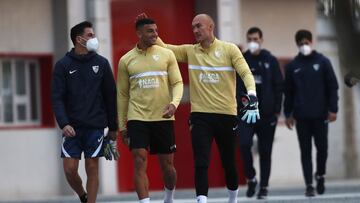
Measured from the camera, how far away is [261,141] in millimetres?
11578

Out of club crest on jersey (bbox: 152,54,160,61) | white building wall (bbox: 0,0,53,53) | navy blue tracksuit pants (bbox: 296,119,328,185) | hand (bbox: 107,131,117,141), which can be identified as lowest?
navy blue tracksuit pants (bbox: 296,119,328,185)

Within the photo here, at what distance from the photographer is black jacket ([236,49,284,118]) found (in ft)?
37.3

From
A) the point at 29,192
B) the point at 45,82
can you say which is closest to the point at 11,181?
the point at 29,192

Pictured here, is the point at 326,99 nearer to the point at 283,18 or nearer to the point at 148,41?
the point at 148,41

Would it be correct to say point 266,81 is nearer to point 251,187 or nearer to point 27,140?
point 251,187

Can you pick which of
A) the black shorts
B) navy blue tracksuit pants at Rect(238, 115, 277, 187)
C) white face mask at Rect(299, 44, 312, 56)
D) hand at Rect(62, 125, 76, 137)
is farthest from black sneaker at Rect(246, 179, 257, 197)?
hand at Rect(62, 125, 76, 137)

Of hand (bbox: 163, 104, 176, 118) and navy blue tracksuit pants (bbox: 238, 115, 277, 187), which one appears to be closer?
hand (bbox: 163, 104, 176, 118)

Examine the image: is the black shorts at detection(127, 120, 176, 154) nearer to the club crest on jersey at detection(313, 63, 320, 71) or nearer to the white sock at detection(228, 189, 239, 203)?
the white sock at detection(228, 189, 239, 203)

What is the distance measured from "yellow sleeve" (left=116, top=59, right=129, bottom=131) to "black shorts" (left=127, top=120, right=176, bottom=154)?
0.14m

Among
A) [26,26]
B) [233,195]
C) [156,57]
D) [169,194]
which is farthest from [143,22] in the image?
[26,26]

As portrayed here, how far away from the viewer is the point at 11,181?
14797 millimetres

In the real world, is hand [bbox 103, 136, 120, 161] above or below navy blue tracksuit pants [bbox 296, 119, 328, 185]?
above

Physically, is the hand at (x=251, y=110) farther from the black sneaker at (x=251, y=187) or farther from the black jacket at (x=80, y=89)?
the black sneaker at (x=251, y=187)

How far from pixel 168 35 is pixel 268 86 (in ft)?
16.9
